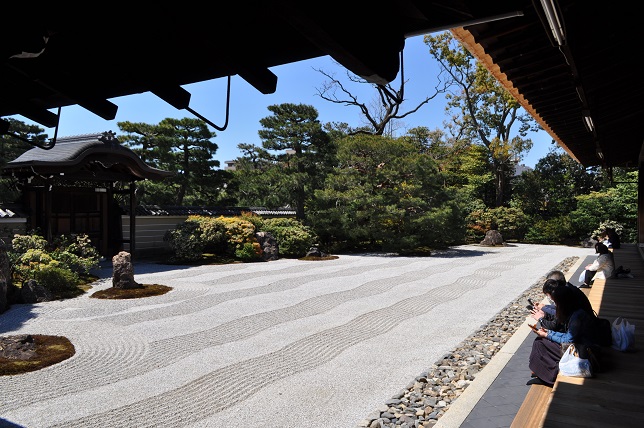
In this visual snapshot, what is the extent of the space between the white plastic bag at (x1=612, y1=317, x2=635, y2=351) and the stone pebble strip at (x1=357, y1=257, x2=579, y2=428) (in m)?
1.31

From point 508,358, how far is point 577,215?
22.0m

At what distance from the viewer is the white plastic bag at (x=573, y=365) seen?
3168 millimetres

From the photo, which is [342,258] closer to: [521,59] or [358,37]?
Result: [521,59]

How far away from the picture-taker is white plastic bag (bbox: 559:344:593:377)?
3.17 meters

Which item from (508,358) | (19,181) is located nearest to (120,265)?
(19,181)

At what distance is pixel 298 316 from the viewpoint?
6.98 m

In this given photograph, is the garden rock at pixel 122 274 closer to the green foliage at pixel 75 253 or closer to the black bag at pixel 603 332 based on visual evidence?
the green foliage at pixel 75 253

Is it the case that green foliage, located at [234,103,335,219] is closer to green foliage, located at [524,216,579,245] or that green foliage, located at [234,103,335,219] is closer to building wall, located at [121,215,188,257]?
building wall, located at [121,215,188,257]

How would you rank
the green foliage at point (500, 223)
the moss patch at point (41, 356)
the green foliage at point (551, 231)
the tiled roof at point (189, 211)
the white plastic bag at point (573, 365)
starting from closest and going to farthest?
the white plastic bag at point (573, 365)
the moss patch at point (41, 356)
the tiled roof at point (189, 211)
the green foliage at point (551, 231)
the green foliage at point (500, 223)

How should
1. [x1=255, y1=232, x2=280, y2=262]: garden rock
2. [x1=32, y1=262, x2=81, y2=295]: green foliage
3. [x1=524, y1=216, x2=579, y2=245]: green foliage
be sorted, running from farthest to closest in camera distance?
[x1=524, y1=216, x2=579, y2=245]: green foliage
[x1=255, y1=232, x2=280, y2=262]: garden rock
[x1=32, y1=262, x2=81, y2=295]: green foliage

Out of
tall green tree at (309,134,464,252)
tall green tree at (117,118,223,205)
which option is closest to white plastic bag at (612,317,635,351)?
tall green tree at (309,134,464,252)

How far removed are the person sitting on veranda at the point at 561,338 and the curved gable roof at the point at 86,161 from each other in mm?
11946

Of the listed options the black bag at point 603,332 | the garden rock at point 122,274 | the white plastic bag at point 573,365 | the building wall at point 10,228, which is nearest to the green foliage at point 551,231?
the black bag at point 603,332

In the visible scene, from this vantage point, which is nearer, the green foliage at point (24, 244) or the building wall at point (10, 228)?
the green foliage at point (24, 244)
